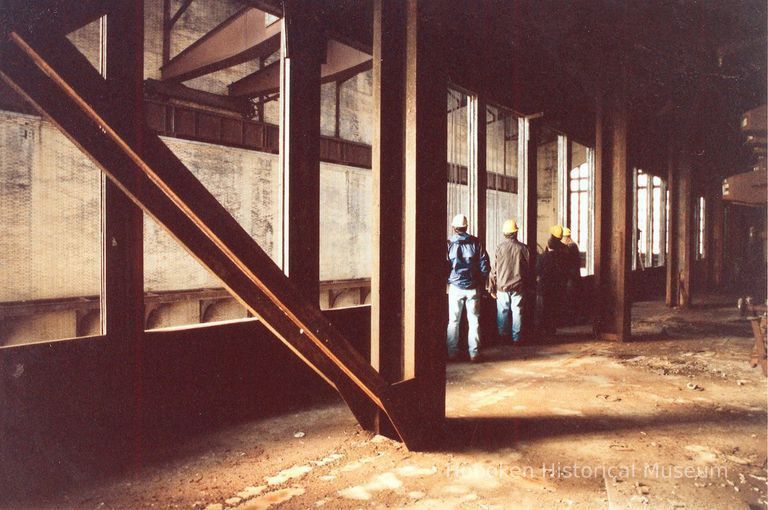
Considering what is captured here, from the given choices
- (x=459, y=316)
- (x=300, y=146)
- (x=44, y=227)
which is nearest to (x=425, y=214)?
(x=300, y=146)

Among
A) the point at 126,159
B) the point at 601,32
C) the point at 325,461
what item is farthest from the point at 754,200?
the point at 601,32

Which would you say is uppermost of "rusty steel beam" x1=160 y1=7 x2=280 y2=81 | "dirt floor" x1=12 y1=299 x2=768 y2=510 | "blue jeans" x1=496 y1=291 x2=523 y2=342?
"rusty steel beam" x1=160 y1=7 x2=280 y2=81

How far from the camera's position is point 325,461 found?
3.38 meters

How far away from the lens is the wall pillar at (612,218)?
7699mm

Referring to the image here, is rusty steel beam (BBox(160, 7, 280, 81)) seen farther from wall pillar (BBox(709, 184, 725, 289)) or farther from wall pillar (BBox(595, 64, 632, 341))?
wall pillar (BBox(709, 184, 725, 289))

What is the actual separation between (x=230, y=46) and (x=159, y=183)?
5677 mm

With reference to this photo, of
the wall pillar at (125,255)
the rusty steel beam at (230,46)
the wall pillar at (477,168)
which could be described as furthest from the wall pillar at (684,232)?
the wall pillar at (125,255)

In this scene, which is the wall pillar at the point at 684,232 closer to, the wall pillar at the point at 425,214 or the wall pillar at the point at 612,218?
the wall pillar at the point at 612,218

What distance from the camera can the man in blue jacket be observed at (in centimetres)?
643

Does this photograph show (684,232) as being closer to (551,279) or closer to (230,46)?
(551,279)

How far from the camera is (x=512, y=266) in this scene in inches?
286

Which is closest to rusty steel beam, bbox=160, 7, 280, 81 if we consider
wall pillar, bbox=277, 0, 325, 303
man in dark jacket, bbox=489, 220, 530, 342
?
wall pillar, bbox=277, 0, 325, 303

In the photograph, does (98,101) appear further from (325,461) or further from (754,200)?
(754,200)

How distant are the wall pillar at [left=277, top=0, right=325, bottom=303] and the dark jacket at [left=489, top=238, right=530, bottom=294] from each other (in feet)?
11.8
